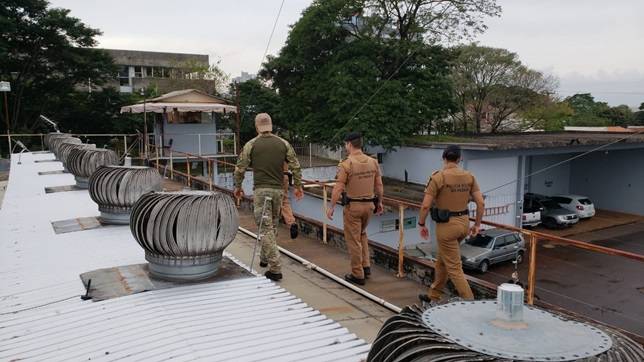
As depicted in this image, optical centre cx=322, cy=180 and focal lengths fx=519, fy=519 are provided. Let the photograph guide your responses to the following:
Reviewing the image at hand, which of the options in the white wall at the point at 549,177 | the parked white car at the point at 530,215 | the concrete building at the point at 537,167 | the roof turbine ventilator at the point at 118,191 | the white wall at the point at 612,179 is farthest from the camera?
the white wall at the point at 612,179

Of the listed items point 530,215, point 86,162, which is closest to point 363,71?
point 530,215

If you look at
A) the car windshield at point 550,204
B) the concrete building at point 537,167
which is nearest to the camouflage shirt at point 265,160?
the concrete building at point 537,167

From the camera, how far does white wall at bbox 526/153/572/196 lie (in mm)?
30516

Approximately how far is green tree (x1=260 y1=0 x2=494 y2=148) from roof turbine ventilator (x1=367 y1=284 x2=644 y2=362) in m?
21.0

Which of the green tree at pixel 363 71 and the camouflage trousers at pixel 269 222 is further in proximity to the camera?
the green tree at pixel 363 71

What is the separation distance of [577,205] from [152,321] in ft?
93.9

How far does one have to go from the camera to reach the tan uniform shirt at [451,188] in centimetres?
497

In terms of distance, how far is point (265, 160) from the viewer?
5656mm

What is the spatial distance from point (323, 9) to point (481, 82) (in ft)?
48.4

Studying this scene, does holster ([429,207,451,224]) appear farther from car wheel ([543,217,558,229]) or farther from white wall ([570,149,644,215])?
white wall ([570,149,644,215])

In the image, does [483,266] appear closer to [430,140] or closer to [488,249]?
[488,249]

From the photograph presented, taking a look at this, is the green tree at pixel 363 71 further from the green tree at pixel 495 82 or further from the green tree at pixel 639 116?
the green tree at pixel 639 116

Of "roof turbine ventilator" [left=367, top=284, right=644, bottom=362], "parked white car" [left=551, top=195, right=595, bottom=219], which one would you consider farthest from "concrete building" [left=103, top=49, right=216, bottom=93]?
"roof turbine ventilator" [left=367, top=284, right=644, bottom=362]

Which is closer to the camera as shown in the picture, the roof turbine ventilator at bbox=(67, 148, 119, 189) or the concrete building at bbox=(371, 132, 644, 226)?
the roof turbine ventilator at bbox=(67, 148, 119, 189)
